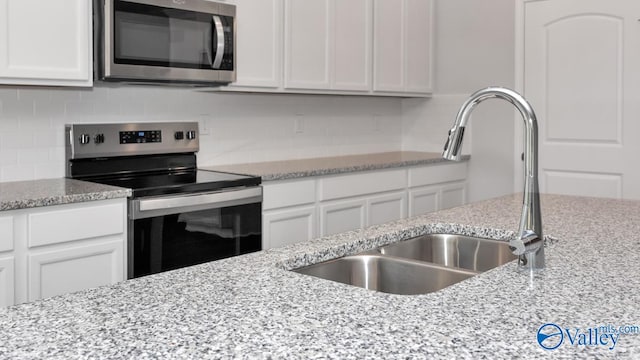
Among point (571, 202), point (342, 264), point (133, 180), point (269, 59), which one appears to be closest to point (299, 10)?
point (269, 59)

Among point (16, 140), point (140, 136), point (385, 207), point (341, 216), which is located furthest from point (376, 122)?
point (16, 140)

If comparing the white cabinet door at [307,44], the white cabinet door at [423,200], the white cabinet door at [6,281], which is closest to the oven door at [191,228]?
the white cabinet door at [6,281]

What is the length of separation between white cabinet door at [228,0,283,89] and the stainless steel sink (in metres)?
1.82

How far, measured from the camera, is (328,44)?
3979mm

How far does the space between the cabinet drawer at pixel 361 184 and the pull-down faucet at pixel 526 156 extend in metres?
2.29

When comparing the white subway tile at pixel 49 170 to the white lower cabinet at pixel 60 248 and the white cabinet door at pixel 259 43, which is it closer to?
the white lower cabinet at pixel 60 248

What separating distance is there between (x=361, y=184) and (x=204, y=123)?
1.00 metres

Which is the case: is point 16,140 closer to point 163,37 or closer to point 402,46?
point 163,37

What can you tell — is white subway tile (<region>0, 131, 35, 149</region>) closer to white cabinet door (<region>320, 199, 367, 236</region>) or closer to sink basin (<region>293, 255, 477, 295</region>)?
white cabinet door (<region>320, 199, 367, 236</region>)

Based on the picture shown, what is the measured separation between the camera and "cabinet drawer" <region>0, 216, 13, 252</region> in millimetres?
2322

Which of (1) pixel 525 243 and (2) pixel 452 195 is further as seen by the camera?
(2) pixel 452 195

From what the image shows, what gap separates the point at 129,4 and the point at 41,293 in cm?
132

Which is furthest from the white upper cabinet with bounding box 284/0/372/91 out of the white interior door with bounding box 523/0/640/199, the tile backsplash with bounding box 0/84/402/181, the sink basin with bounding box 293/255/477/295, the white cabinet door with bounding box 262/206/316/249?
the sink basin with bounding box 293/255/477/295

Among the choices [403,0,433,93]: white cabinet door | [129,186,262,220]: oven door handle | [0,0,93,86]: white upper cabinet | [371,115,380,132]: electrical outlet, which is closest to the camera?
[0,0,93,86]: white upper cabinet
